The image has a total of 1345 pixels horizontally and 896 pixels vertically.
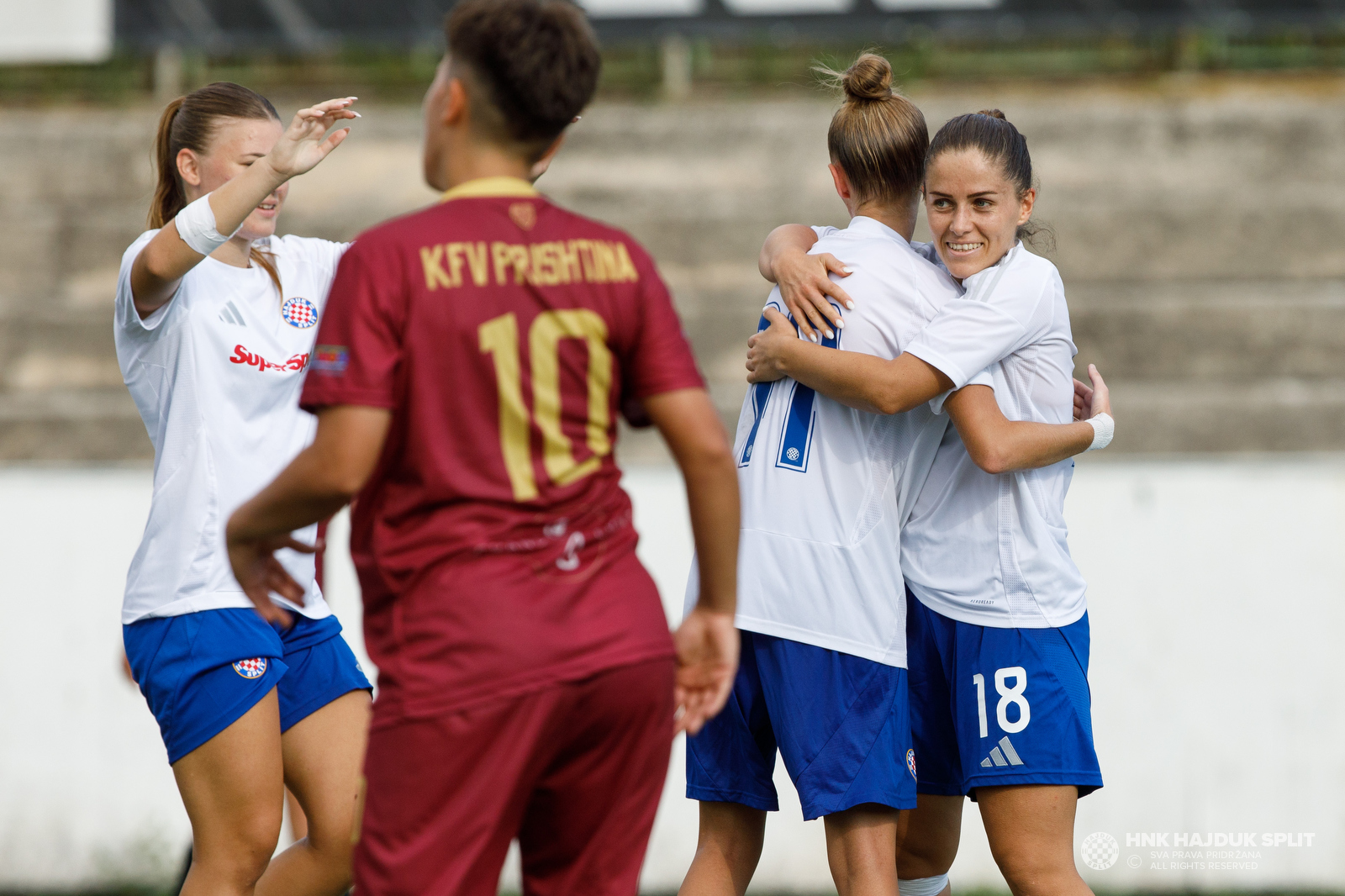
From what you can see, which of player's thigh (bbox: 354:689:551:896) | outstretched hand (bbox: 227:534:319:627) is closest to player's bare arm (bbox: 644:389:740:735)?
player's thigh (bbox: 354:689:551:896)

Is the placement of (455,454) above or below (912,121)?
below

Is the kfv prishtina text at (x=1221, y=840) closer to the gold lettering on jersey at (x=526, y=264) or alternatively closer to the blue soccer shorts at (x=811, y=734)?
the blue soccer shorts at (x=811, y=734)

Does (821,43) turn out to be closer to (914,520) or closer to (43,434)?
(43,434)

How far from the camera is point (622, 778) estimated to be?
2137 mm

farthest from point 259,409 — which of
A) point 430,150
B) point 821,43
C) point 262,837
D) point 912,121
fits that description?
point 821,43

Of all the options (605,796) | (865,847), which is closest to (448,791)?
(605,796)

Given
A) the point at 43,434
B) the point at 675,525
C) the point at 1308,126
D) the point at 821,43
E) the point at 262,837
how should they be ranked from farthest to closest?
the point at 821,43, the point at 1308,126, the point at 43,434, the point at 675,525, the point at 262,837

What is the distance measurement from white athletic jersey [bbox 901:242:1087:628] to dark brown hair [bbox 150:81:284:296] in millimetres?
1604

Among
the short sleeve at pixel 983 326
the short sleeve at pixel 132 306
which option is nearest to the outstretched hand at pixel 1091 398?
the short sleeve at pixel 983 326

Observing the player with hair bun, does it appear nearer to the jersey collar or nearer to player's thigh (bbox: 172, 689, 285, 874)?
the jersey collar

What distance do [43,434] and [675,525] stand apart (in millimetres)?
4385

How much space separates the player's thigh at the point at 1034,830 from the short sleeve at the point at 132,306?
6.79ft

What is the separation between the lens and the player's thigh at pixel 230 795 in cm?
292

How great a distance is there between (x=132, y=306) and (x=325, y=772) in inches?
44.7
